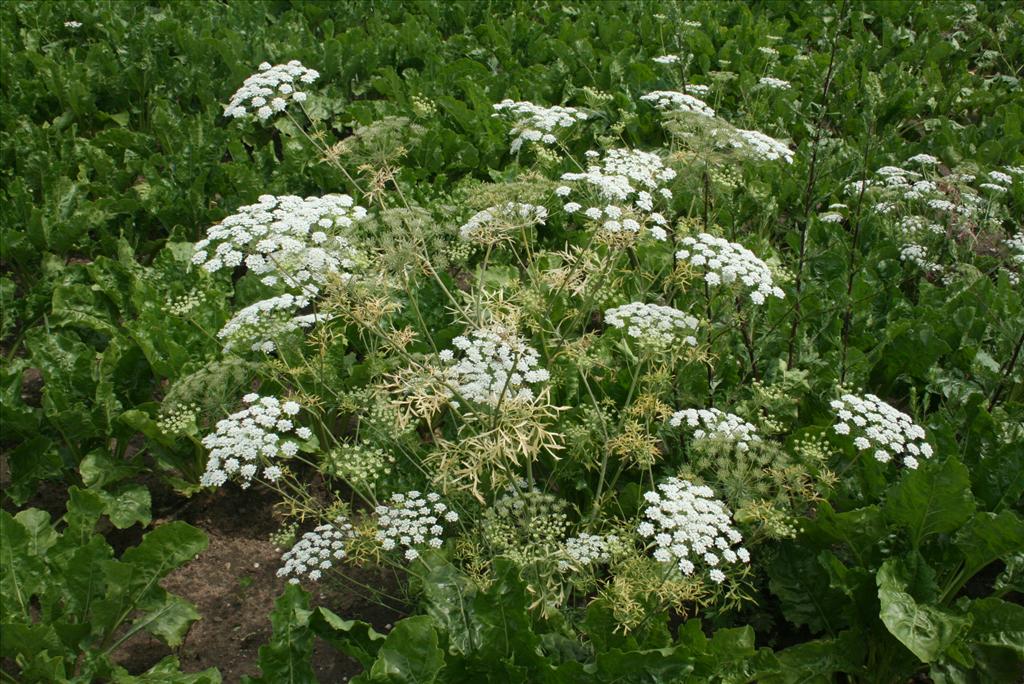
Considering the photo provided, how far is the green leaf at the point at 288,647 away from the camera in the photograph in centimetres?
403

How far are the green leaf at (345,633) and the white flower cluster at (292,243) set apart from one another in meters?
1.40

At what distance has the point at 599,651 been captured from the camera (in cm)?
402

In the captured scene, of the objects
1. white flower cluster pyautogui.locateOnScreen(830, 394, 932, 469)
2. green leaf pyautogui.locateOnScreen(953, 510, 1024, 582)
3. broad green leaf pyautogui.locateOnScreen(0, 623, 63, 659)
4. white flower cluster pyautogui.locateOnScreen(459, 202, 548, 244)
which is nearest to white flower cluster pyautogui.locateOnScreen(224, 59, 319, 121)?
white flower cluster pyautogui.locateOnScreen(459, 202, 548, 244)

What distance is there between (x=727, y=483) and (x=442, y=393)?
4.45 ft

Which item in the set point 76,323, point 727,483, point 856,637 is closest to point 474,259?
point 76,323

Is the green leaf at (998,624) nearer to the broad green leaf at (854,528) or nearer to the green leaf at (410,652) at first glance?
the broad green leaf at (854,528)

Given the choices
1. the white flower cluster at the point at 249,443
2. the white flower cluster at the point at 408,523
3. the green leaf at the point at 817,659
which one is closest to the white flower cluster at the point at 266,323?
the white flower cluster at the point at 249,443

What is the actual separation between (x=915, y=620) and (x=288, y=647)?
2.75 metres

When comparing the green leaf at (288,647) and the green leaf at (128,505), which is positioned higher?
the green leaf at (288,647)

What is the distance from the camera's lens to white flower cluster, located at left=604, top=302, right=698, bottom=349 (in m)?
4.24

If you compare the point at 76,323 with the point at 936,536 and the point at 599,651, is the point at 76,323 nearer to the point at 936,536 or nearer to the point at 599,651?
the point at 599,651

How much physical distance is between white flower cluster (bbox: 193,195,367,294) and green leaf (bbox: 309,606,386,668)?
140 centimetres

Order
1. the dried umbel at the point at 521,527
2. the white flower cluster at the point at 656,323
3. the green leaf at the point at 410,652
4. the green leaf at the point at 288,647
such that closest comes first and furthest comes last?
the green leaf at the point at 410,652
the dried umbel at the point at 521,527
the green leaf at the point at 288,647
the white flower cluster at the point at 656,323

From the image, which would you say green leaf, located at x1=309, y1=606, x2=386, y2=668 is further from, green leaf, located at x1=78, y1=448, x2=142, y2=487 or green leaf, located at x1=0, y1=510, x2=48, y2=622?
green leaf, located at x1=78, y1=448, x2=142, y2=487
